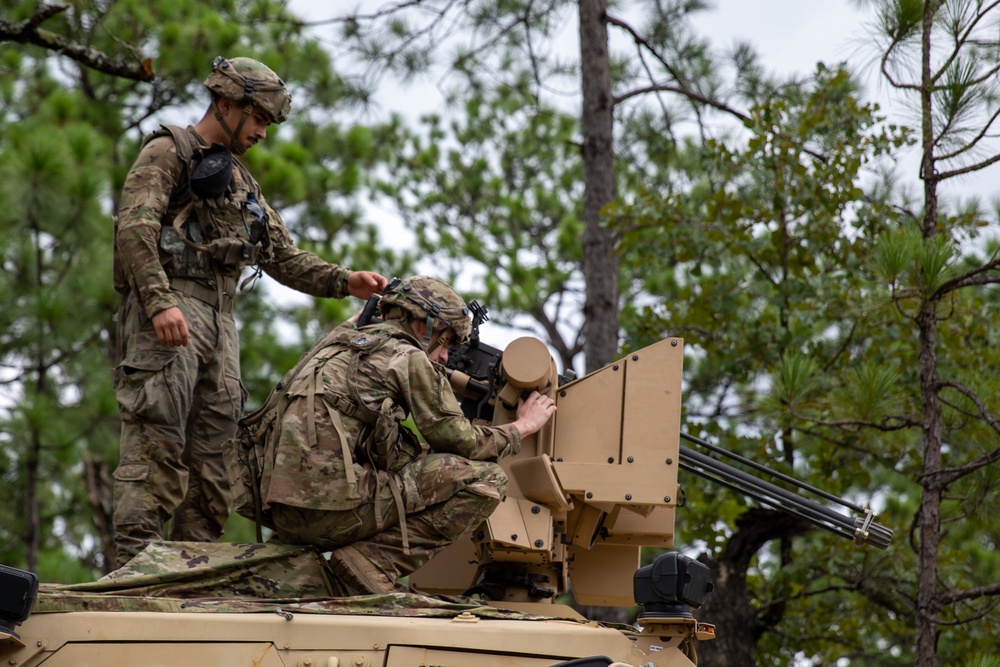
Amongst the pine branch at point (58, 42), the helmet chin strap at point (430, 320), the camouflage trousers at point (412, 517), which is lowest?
the camouflage trousers at point (412, 517)

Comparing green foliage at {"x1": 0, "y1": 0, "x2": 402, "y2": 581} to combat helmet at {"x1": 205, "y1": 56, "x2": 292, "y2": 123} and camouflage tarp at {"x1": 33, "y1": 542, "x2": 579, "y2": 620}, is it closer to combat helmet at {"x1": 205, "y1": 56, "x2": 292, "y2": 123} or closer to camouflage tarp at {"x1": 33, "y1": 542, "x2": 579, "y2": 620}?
combat helmet at {"x1": 205, "y1": 56, "x2": 292, "y2": 123}

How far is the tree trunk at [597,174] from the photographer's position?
1087cm

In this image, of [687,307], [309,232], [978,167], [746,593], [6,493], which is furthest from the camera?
[309,232]

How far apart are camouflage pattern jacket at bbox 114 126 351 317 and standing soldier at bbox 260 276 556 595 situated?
0.84 metres

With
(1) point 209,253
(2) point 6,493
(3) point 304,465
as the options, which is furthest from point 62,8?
(2) point 6,493

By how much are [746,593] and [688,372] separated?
191 inches

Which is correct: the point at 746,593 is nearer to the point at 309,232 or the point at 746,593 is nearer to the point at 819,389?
the point at 819,389

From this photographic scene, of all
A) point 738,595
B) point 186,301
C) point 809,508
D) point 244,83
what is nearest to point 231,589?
point 186,301

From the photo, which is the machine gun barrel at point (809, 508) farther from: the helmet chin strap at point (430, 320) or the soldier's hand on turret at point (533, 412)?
the helmet chin strap at point (430, 320)

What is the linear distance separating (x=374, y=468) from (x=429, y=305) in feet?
2.59

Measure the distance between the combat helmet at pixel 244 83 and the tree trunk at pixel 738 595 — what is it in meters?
4.76

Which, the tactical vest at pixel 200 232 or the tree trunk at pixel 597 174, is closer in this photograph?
the tactical vest at pixel 200 232

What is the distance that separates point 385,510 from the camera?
5438 millimetres

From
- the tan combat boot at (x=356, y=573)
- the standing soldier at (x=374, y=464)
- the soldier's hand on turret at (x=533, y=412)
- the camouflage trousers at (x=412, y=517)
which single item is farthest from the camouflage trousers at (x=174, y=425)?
the soldier's hand on turret at (x=533, y=412)
